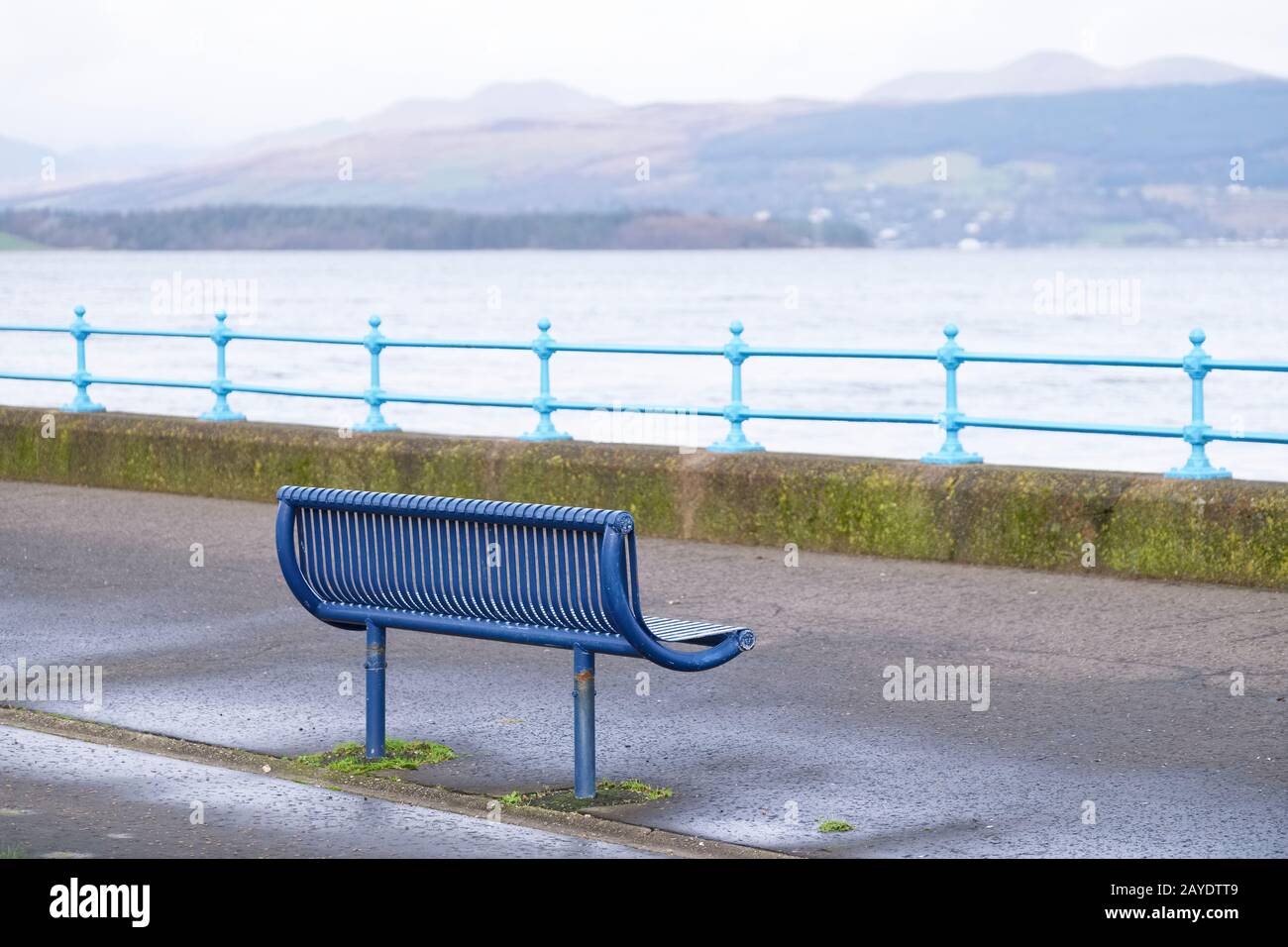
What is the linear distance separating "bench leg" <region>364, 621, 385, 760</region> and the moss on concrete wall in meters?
5.13

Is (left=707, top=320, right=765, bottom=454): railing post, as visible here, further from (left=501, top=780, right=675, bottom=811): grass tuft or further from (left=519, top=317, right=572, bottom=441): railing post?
(left=501, top=780, right=675, bottom=811): grass tuft

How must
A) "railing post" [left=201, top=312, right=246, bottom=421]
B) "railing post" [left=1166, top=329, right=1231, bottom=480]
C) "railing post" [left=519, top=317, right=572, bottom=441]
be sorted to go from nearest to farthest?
"railing post" [left=1166, top=329, right=1231, bottom=480]
"railing post" [left=519, top=317, right=572, bottom=441]
"railing post" [left=201, top=312, right=246, bottom=421]

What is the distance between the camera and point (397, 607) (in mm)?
7242

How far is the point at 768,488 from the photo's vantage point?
1241 centimetres

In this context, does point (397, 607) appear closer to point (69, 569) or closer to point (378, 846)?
point (378, 846)

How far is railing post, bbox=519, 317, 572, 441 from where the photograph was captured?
44.9ft

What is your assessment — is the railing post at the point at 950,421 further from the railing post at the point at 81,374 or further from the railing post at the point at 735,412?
the railing post at the point at 81,374

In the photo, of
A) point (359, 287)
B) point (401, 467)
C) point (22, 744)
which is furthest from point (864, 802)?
point (359, 287)

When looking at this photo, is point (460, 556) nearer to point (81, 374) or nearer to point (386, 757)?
point (386, 757)

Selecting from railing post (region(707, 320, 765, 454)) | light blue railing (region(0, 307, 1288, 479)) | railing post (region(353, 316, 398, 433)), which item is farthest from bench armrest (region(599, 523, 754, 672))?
railing post (region(353, 316, 398, 433))

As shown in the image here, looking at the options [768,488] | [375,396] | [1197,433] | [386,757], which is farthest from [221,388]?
[386,757]

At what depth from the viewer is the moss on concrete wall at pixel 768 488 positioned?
1086 centimetres

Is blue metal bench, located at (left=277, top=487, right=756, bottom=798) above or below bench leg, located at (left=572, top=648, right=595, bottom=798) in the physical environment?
above

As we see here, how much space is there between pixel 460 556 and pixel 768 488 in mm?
5574
